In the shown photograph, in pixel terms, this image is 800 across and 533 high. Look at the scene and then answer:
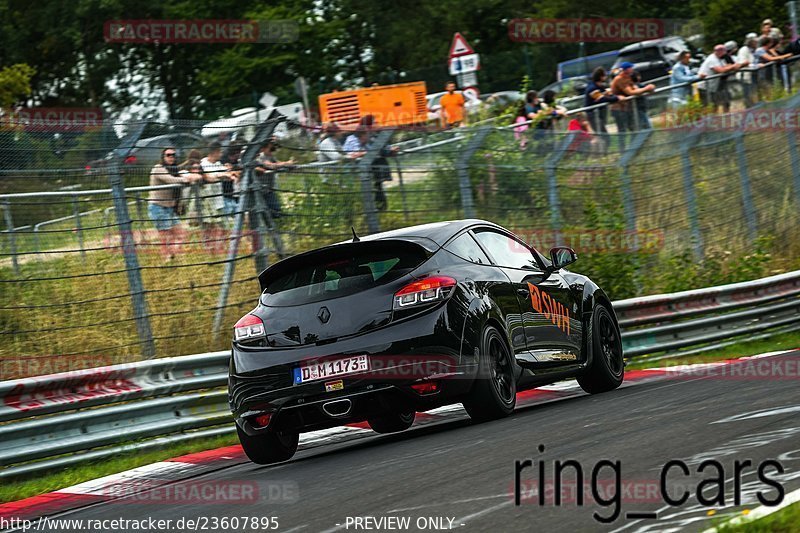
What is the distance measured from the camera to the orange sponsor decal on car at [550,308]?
10445 mm

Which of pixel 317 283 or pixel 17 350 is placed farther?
pixel 17 350

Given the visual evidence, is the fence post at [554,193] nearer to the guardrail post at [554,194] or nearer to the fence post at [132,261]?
the guardrail post at [554,194]

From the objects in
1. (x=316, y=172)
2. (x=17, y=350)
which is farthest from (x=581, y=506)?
(x=316, y=172)

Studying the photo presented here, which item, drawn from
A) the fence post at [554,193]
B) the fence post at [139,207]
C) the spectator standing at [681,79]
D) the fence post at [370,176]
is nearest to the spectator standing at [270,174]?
the fence post at [370,176]

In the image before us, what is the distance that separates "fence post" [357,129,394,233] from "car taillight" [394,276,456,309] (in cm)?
504

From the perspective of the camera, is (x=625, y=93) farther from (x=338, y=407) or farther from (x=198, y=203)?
(x=338, y=407)

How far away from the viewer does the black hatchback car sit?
8789mm

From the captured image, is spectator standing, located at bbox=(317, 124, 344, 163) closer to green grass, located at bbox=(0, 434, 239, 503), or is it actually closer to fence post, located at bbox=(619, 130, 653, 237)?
green grass, located at bbox=(0, 434, 239, 503)

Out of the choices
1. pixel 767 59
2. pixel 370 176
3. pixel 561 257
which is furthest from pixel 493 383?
pixel 767 59

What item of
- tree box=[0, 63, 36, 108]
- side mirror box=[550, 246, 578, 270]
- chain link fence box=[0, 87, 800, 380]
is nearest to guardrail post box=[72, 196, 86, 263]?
chain link fence box=[0, 87, 800, 380]

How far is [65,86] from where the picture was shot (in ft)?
184

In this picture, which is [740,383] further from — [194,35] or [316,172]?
[194,35]

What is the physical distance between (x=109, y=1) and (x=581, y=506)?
157 feet

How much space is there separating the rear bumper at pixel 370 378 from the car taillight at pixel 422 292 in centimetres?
10
